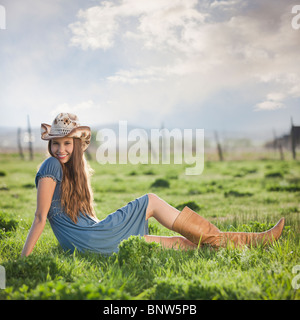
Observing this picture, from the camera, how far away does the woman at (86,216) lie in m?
4.42

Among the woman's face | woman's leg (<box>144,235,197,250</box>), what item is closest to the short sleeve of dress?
the woman's face

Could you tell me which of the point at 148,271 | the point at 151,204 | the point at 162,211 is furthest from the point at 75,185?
the point at 148,271

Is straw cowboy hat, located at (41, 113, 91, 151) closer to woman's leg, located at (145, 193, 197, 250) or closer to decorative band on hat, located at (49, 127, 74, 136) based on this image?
decorative band on hat, located at (49, 127, 74, 136)

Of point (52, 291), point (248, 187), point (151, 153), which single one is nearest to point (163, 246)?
point (52, 291)

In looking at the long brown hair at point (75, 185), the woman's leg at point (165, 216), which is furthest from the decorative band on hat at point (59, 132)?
the woman's leg at point (165, 216)

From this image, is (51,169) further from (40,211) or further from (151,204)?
(151,204)

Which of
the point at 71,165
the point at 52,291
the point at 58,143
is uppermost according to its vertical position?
the point at 58,143

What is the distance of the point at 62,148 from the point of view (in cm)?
441

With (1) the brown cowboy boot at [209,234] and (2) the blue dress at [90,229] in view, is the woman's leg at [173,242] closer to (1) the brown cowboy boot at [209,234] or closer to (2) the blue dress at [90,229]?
(1) the brown cowboy boot at [209,234]

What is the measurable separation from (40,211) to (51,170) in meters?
0.52

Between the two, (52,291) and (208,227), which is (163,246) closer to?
(208,227)

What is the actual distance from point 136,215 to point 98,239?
60 cm
